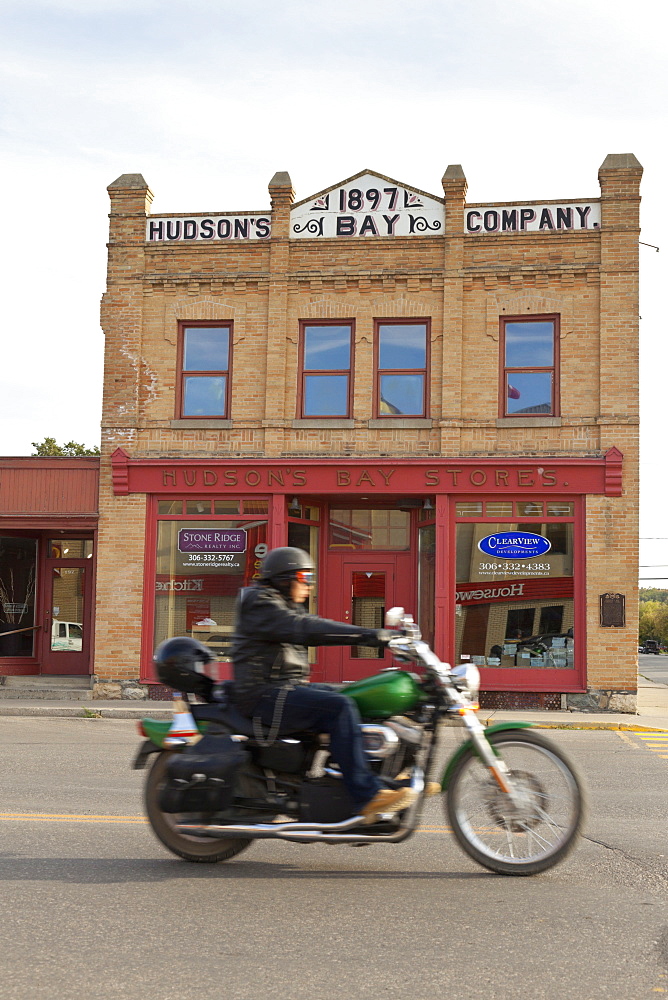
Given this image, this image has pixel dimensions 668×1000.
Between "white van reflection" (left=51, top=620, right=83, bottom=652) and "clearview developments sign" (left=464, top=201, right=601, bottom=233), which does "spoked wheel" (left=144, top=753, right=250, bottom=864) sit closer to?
"clearview developments sign" (left=464, top=201, right=601, bottom=233)

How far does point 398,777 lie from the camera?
5.34 m

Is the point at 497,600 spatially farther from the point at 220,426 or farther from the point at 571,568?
the point at 220,426

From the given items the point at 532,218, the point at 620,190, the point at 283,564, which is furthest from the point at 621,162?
the point at 283,564

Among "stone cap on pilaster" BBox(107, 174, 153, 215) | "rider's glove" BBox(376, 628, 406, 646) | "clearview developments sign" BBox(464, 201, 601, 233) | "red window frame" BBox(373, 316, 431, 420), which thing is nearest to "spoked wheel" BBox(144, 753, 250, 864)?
"rider's glove" BBox(376, 628, 406, 646)

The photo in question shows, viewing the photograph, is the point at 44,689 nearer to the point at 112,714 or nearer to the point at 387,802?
the point at 112,714

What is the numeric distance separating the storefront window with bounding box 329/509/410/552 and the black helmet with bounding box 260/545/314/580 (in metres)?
13.2

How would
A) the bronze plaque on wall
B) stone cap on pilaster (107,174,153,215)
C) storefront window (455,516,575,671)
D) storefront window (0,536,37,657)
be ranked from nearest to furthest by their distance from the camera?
the bronze plaque on wall, storefront window (455,516,575,671), stone cap on pilaster (107,174,153,215), storefront window (0,536,37,657)

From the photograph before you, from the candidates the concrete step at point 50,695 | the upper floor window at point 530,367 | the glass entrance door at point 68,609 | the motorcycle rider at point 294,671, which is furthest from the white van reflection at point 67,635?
the motorcycle rider at point 294,671

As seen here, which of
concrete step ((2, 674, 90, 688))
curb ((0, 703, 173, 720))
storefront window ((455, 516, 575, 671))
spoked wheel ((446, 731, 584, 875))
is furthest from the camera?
concrete step ((2, 674, 90, 688))

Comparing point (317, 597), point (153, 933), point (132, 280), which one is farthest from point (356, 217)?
point (153, 933)

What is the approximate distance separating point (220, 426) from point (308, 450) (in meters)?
1.64

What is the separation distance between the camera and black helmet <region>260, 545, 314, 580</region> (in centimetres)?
557

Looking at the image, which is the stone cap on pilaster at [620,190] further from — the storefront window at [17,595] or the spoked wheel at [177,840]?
the spoked wheel at [177,840]

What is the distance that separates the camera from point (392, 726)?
17.8 feet
